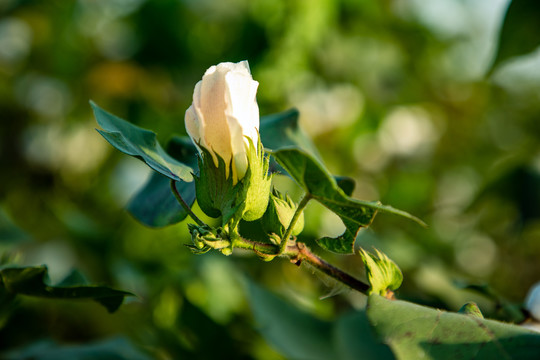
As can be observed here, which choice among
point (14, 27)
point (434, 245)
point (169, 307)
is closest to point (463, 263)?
point (434, 245)

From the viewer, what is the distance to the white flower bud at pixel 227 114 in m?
0.33

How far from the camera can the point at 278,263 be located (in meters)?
1.21

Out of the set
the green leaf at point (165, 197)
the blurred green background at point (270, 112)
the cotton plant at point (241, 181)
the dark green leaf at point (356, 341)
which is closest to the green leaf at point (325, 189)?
the cotton plant at point (241, 181)

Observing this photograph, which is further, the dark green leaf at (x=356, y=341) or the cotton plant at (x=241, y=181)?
the dark green leaf at (x=356, y=341)

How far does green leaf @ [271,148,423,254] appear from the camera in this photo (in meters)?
0.30

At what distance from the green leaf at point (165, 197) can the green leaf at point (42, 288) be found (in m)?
0.07

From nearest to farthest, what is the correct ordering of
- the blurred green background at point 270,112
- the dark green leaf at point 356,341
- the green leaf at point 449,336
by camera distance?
the green leaf at point 449,336 < the dark green leaf at point 356,341 < the blurred green background at point 270,112

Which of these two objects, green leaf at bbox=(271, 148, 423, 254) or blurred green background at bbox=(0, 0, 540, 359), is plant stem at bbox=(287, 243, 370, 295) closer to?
green leaf at bbox=(271, 148, 423, 254)

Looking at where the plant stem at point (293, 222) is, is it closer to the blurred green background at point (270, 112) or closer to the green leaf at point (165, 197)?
the green leaf at point (165, 197)

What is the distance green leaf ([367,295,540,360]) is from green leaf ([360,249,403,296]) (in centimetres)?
5

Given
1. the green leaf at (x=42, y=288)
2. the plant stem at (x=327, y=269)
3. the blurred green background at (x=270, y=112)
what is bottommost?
the blurred green background at (x=270, y=112)

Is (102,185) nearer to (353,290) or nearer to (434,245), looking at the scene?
(434,245)

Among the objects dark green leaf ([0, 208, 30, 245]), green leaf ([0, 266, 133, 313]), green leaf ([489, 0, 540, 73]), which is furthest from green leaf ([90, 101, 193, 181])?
green leaf ([489, 0, 540, 73])

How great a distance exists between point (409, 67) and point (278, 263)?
92 cm
